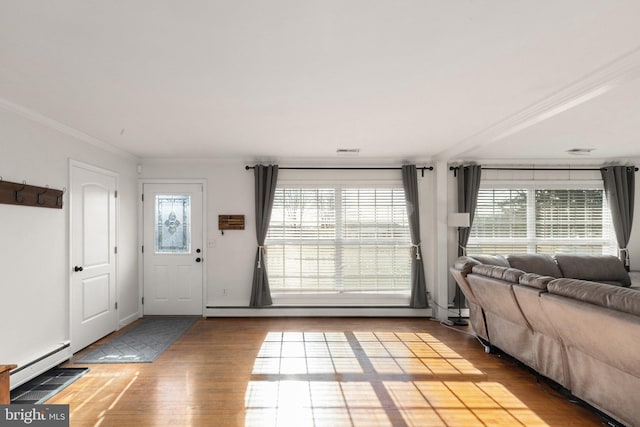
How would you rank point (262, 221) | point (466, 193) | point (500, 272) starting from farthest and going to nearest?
1. point (466, 193)
2. point (262, 221)
3. point (500, 272)

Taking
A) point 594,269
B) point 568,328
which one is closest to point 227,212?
point 568,328

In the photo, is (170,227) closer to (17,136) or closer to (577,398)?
(17,136)

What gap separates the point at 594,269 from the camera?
16.3 feet

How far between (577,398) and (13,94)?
5.21 metres

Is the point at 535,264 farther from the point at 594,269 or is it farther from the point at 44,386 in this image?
the point at 44,386

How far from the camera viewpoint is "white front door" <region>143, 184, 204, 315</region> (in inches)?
206

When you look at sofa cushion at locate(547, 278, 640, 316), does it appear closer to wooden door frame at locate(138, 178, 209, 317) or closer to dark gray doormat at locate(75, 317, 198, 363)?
dark gray doormat at locate(75, 317, 198, 363)

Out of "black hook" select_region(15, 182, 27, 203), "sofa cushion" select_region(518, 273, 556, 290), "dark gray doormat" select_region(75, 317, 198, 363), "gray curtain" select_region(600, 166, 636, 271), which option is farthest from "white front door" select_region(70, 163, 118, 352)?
"gray curtain" select_region(600, 166, 636, 271)

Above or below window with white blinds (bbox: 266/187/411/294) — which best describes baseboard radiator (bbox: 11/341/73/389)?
below

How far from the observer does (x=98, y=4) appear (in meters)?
1.61

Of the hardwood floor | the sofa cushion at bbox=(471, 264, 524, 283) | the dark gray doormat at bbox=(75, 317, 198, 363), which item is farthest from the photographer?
the dark gray doormat at bbox=(75, 317, 198, 363)

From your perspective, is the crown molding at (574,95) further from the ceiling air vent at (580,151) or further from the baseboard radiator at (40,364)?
the baseboard radiator at (40,364)

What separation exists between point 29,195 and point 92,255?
1.22 m

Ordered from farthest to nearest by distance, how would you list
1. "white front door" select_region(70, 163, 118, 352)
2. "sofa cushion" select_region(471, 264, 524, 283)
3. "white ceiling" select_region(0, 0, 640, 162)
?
A: 1. "white front door" select_region(70, 163, 118, 352)
2. "sofa cushion" select_region(471, 264, 524, 283)
3. "white ceiling" select_region(0, 0, 640, 162)
